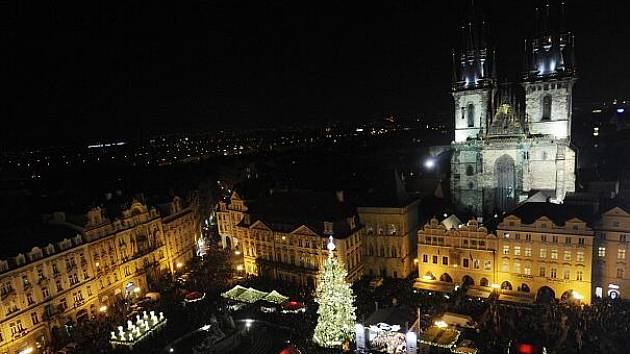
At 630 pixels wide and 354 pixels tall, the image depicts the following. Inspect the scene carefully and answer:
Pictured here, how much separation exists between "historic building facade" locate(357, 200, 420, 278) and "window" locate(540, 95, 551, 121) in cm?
2452

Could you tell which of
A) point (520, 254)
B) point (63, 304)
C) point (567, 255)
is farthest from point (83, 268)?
point (567, 255)

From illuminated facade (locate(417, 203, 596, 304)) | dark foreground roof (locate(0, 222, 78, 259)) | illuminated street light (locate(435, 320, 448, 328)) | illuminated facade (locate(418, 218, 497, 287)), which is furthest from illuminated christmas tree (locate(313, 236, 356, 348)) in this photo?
dark foreground roof (locate(0, 222, 78, 259))

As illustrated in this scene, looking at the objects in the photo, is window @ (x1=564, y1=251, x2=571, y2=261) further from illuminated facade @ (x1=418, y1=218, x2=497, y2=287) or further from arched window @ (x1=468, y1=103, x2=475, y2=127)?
arched window @ (x1=468, y1=103, x2=475, y2=127)

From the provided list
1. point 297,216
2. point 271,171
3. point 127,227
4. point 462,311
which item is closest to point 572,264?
point 462,311

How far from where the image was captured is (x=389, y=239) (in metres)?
54.8

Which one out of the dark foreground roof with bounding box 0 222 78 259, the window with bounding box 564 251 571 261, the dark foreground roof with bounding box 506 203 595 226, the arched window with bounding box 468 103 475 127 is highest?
the arched window with bounding box 468 103 475 127

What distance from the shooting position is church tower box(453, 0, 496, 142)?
218 ft

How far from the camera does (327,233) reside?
51.5 m

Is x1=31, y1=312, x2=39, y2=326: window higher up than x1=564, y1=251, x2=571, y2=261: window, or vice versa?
x1=564, y1=251, x2=571, y2=261: window

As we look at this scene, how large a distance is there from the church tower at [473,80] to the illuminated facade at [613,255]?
85.3 ft

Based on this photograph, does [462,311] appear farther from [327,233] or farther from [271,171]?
[271,171]

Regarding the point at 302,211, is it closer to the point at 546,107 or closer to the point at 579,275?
the point at 579,275

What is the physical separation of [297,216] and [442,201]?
23.3 meters

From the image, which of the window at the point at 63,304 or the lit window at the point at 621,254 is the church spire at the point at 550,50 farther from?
the window at the point at 63,304
